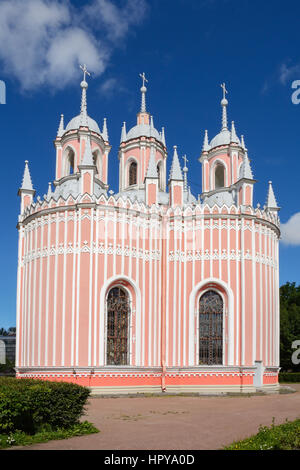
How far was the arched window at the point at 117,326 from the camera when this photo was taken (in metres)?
30.2

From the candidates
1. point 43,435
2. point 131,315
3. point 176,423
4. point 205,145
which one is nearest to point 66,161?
point 205,145

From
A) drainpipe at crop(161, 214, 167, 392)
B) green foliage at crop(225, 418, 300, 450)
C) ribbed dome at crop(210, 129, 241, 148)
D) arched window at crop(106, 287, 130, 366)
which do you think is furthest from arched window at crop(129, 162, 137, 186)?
green foliage at crop(225, 418, 300, 450)

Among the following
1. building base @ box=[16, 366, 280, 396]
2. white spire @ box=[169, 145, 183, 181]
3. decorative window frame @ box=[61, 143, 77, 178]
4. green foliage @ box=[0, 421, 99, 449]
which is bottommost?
building base @ box=[16, 366, 280, 396]

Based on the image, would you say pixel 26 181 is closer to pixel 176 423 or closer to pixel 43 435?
pixel 176 423

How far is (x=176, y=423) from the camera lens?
16.4 meters

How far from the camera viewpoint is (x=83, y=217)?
1184 inches

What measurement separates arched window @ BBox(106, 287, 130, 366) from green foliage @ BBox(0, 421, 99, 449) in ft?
51.3

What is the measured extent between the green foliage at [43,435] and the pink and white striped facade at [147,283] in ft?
47.6

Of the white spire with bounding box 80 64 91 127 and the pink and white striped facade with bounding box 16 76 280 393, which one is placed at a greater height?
the white spire with bounding box 80 64 91 127

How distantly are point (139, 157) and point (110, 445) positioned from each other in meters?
28.6

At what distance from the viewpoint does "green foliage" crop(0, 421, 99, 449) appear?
1244cm

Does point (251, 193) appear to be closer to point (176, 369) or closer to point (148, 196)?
point (148, 196)

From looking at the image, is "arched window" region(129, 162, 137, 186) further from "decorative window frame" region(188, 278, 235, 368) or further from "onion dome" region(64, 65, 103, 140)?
"decorative window frame" region(188, 278, 235, 368)
